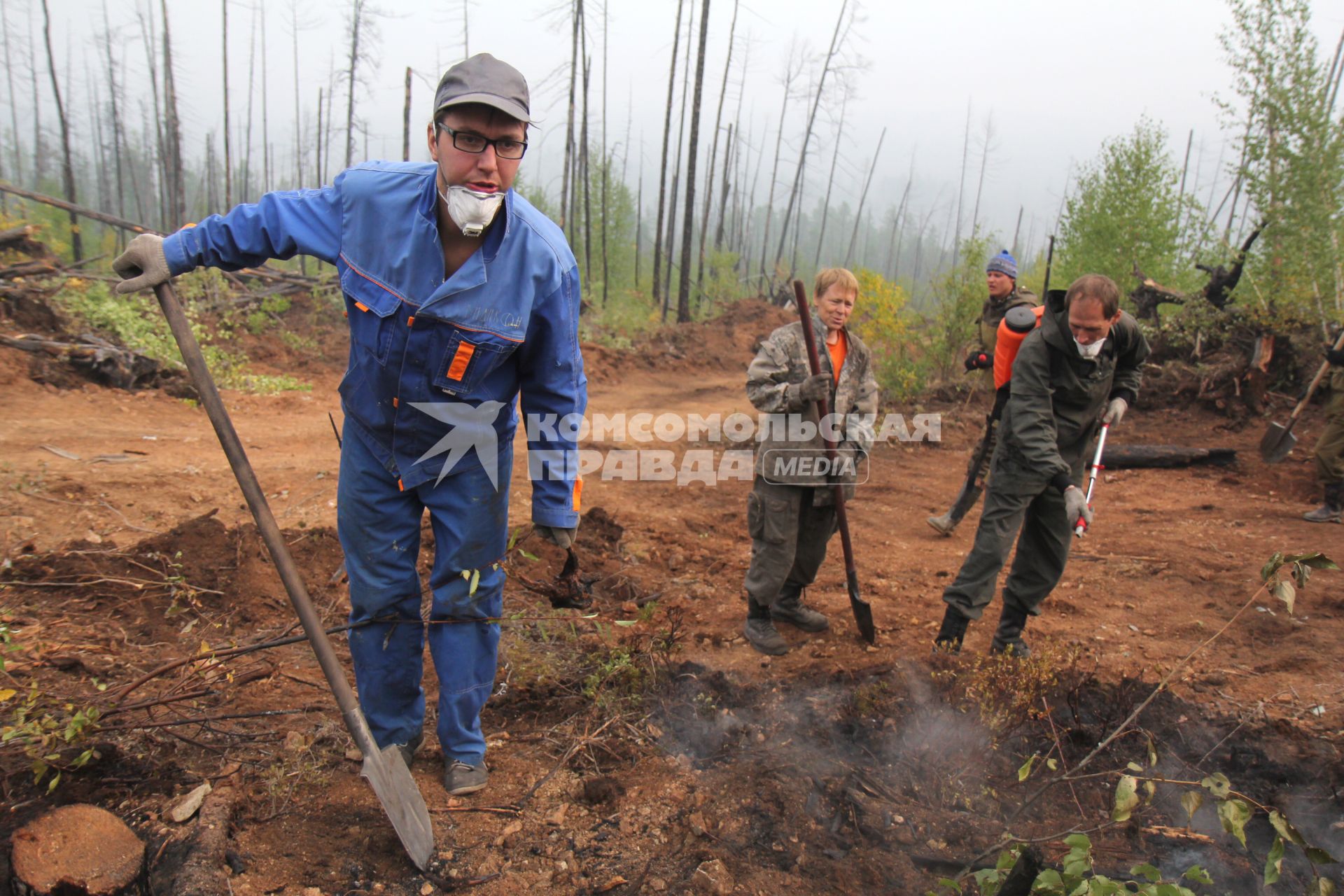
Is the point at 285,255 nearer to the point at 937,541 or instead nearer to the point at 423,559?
the point at 423,559

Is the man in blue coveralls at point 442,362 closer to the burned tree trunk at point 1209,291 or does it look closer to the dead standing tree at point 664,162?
the burned tree trunk at point 1209,291

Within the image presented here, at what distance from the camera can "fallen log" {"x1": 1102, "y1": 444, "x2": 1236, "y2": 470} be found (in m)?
7.79

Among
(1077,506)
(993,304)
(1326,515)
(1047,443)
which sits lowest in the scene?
Result: (1326,515)

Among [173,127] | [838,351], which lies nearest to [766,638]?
[838,351]

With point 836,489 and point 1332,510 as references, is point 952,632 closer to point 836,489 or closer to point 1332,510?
point 836,489

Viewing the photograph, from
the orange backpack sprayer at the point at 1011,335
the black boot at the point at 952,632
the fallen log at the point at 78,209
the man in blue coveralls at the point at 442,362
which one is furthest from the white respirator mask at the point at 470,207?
the fallen log at the point at 78,209

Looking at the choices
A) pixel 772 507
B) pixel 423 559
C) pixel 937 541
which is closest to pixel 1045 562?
pixel 772 507

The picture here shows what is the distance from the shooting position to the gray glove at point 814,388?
11.2ft

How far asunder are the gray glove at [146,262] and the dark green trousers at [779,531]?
2.56m

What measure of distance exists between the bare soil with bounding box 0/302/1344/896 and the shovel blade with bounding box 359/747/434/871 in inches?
3.3

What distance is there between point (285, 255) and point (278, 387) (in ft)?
26.9

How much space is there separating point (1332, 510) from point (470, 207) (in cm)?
702

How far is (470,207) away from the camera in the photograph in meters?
2.16

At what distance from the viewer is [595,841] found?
92.3 inches
